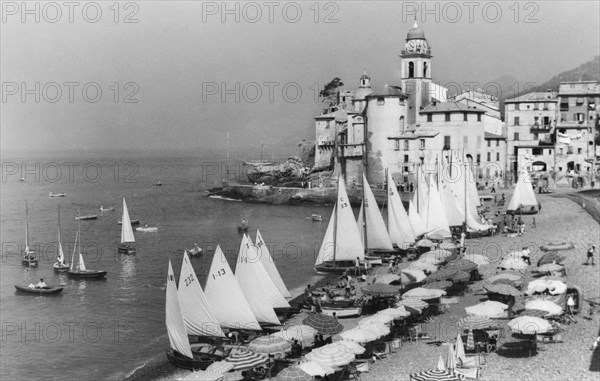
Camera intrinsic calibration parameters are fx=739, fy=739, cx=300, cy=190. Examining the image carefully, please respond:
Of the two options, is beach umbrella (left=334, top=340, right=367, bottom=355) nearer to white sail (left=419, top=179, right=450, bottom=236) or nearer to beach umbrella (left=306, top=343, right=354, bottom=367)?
beach umbrella (left=306, top=343, right=354, bottom=367)

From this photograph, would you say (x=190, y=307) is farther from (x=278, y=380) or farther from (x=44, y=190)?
(x=44, y=190)

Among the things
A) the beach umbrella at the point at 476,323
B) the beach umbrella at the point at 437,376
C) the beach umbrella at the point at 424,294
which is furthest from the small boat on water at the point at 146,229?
the beach umbrella at the point at 437,376

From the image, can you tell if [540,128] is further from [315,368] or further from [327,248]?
[315,368]

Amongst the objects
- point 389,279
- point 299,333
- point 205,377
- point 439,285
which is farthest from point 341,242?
point 205,377

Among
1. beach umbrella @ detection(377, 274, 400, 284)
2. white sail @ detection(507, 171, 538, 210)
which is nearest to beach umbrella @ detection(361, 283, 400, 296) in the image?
beach umbrella @ detection(377, 274, 400, 284)

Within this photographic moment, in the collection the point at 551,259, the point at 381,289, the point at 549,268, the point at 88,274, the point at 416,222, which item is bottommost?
the point at 88,274

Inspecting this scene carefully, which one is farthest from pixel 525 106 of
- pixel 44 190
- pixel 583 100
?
pixel 44 190
